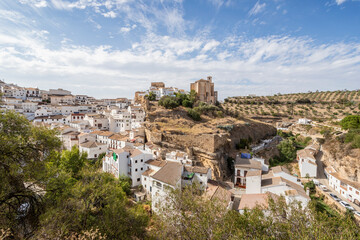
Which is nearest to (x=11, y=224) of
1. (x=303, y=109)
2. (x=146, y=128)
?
(x=146, y=128)

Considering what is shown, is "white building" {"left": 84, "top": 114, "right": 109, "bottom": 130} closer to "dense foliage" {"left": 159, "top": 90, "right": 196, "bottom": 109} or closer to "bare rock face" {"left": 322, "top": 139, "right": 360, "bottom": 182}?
"dense foliage" {"left": 159, "top": 90, "right": 196, "bottom": 109}

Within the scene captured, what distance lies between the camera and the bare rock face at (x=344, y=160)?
880 inches

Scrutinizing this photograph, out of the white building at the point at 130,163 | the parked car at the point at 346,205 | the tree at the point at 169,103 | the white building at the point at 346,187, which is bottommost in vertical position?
the parked car at the point at 346,205

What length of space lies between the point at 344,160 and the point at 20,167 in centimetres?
3433

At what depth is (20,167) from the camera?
22.7ft

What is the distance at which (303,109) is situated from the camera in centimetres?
6366

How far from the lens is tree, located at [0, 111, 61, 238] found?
6.35 m

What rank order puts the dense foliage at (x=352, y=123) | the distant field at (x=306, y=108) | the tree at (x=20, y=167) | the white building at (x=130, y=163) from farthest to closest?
the distant field at (x=306, y=108)
the dense foliage at (x=352, y=123)
the white building at (x=130, y=163)
the tree at (x=20, y=167)

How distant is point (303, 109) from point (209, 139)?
191ft

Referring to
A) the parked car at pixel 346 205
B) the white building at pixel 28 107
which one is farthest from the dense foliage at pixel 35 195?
the white building at pixel 28 107

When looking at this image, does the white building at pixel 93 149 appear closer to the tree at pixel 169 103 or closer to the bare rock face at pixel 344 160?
the tree at pixel 169 103

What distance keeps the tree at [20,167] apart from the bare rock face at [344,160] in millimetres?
32688

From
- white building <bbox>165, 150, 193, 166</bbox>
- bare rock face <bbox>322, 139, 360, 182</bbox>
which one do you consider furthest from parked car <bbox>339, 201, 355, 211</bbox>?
white building <bbox>165, 150, 193, 166</bbox>

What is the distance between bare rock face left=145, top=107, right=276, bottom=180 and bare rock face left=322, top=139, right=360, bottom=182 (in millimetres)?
12257
